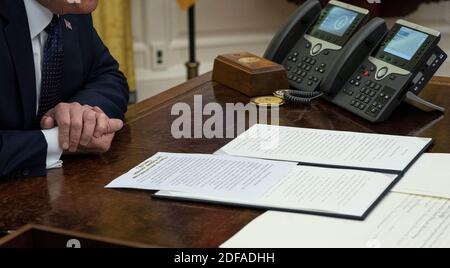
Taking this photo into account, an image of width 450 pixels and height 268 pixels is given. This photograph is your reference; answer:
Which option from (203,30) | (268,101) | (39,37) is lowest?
(203,30)

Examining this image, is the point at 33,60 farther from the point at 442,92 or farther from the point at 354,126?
the point at 442,92

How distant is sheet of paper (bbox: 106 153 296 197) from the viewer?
1575mm

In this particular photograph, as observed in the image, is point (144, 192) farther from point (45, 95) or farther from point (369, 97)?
point (369, 97)

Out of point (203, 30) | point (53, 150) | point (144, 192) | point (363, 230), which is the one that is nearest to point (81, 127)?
point (53, 150)

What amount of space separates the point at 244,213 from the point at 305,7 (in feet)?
4.13

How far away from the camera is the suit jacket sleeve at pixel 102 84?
210 cm

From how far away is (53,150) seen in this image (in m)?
1.80

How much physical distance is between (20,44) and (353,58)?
98 cm

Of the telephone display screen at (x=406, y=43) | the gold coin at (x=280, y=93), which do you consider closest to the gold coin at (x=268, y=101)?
the gold coin at (x=280, y=93)

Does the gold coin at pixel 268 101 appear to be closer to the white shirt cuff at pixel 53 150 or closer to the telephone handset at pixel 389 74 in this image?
the telephone handset at pixel 389 74

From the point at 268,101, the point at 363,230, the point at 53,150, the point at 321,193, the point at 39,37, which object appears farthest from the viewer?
the point at 268,101

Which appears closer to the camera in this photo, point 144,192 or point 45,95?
point 144,192

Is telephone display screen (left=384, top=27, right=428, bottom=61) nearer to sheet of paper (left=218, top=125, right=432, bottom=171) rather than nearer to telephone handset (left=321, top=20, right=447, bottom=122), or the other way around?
telephone handset (left=321, top=20, right=447, bottom=122)
